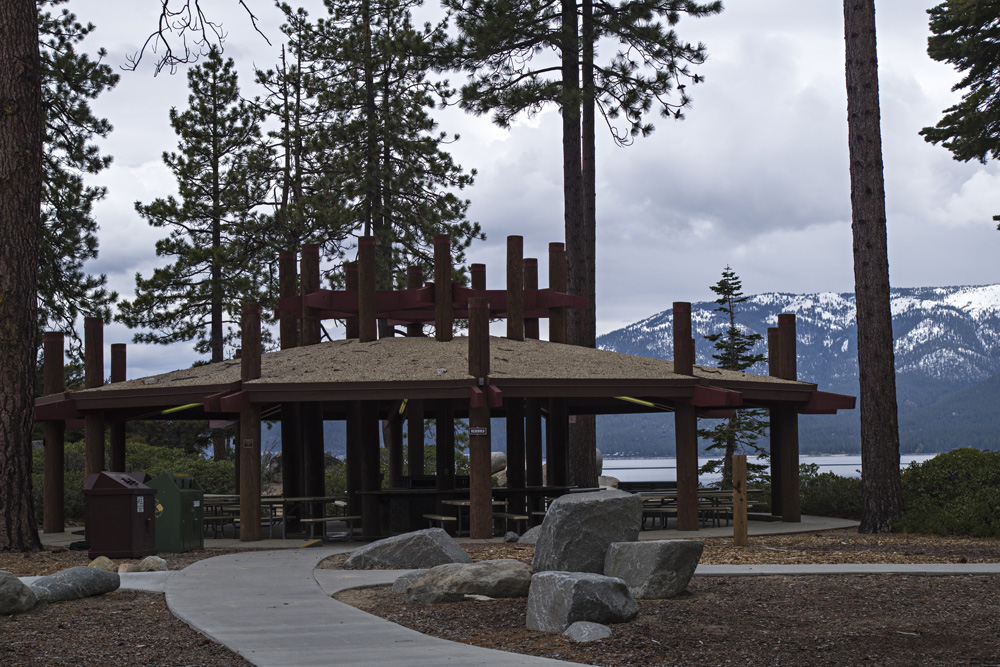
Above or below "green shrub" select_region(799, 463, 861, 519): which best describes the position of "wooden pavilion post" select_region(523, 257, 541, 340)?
above

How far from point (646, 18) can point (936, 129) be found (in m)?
7.06

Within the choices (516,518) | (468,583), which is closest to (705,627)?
(468,583)

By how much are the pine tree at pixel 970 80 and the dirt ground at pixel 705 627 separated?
16.1 m

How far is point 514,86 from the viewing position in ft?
79.5

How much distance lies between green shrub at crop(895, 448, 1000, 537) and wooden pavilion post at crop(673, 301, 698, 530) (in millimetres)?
3229

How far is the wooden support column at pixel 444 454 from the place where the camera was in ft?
60.5

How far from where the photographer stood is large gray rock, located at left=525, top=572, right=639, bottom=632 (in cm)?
841

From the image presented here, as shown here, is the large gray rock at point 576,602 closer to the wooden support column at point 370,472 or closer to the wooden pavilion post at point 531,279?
the wooden support column at point 370,472

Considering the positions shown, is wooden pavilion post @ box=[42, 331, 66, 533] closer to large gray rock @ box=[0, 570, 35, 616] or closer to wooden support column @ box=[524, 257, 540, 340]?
wooden support column @ box=[524, 257, 540, 340]

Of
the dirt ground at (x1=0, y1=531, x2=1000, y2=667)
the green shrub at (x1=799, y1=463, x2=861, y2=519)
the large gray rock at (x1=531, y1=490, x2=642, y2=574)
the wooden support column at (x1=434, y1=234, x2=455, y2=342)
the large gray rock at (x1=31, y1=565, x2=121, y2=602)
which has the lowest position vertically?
the green shrub at (x1=799, y1=463, x2=861, y2=519)

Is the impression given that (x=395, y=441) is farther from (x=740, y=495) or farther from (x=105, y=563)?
(x=105, y=563)

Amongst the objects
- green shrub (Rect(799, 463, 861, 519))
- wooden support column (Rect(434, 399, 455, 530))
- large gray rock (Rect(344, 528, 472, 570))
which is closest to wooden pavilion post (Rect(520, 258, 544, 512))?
wooden support column (Rect(434, 399, 455, 530))

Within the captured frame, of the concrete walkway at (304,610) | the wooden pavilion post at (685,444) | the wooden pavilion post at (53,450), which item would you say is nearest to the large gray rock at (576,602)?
the concrete walkway at (304,610)

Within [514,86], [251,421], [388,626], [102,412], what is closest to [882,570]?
[388,626]
